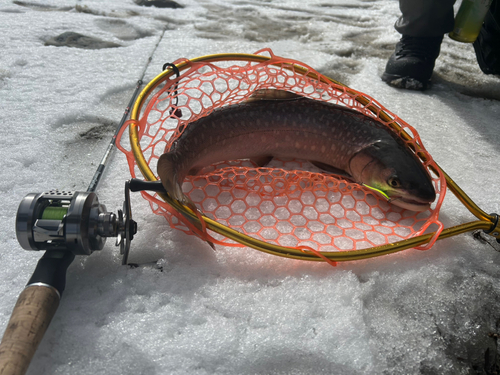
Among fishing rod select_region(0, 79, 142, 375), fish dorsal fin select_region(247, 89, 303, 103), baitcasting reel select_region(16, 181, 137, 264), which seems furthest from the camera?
fish dorsal fin select_region(247, 89, 303, 103)

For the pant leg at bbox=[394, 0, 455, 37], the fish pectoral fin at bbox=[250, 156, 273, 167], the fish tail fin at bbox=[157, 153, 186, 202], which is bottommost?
the fish pectoral fin at bbox=[250, 156, 273, 167]

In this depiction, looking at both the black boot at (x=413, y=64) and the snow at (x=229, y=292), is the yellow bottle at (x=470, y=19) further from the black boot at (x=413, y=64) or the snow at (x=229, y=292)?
the snow at (x=229, y=292)

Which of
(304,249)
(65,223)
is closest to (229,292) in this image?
(304,249)

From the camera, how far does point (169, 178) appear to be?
1.55 metres

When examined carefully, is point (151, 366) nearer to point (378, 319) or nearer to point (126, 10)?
point (378, 319)

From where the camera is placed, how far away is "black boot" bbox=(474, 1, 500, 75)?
12.2ft

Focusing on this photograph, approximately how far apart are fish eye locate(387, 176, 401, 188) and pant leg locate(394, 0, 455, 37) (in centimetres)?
260

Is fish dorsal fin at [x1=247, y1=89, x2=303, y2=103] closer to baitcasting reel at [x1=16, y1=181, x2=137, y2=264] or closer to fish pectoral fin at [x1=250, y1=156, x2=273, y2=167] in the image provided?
fish pectoral fin at [x1=250, y1=156, x2=273, y2=167]

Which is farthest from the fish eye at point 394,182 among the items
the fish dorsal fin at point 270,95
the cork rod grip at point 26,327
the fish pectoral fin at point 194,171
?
the cork rod grip at point 26,327

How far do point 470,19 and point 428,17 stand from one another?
446mm

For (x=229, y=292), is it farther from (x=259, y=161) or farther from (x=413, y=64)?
(x=413, y=64)

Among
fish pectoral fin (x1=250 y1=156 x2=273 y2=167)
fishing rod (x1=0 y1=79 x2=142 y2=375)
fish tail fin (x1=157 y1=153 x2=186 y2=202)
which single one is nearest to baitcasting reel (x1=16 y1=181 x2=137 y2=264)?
fishing rod (x1=0 y1=79 x2=142 y2=375)

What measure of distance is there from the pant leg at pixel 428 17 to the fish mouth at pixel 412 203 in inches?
104

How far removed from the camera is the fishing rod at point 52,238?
1.27 meters
